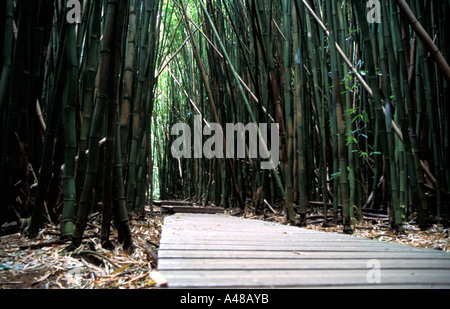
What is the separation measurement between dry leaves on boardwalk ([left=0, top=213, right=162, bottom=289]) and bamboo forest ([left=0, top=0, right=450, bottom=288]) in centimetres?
4

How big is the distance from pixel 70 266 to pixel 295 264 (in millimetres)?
520

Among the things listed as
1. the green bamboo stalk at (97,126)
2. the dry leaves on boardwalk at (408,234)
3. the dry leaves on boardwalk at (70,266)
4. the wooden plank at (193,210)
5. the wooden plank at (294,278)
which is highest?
the green bamboo stalk at (97,126)

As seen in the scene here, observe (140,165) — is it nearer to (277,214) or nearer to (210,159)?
(277,214)

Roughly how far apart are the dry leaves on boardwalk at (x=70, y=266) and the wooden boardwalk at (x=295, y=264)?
0.31ft

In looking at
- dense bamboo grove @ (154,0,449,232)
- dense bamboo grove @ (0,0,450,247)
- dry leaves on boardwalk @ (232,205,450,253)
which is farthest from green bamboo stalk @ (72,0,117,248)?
dry leaves on boardwalk @ (232,205,450,253)

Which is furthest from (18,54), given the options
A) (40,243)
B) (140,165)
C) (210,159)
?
(210,159)

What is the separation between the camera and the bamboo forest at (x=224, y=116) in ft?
2.98

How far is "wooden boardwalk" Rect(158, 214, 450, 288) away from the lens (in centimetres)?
58

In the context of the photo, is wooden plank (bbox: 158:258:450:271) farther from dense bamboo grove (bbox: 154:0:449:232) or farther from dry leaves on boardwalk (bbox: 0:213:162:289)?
dense bamboo grove (bbox: 154:0:449:232)

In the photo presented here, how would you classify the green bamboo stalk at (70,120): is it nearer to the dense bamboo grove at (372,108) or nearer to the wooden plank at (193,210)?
the dense bamboo grove at (372,108)

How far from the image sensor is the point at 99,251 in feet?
2.99

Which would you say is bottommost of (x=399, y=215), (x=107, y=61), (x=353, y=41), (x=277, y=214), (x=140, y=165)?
(x=277, y=214)

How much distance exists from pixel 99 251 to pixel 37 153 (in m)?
0.63

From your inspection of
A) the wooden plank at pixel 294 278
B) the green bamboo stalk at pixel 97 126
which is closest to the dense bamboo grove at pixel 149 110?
the green bamboo stalk at pixel 97 126
